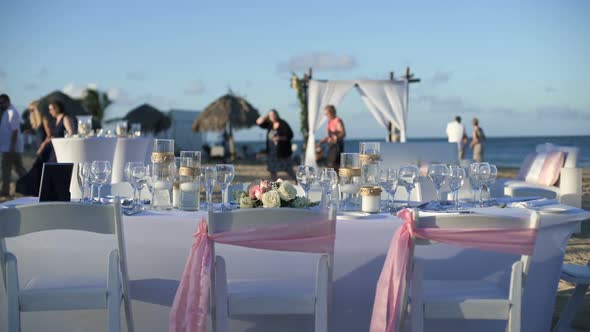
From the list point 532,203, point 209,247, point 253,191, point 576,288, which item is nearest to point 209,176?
point 253,191

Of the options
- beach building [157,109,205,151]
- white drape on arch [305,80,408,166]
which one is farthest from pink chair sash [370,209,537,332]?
beach building [157,109,205,151]

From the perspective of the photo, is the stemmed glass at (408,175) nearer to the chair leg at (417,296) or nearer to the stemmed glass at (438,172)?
the stemmed glass at (438,172)

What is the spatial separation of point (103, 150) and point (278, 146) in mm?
3602

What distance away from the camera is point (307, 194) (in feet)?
10.4

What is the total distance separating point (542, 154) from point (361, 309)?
5.57m

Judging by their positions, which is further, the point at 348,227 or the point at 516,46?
the point at 516,46

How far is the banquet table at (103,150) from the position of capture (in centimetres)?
738

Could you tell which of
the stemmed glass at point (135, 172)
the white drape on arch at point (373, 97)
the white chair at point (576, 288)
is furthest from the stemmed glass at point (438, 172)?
the white drape on arch at point (373, 97)

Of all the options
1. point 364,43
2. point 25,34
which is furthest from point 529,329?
point 25,34

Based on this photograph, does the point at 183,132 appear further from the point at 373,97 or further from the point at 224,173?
the point at 224,173

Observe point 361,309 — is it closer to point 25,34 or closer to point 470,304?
point 470,304

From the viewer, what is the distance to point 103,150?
7727 mm

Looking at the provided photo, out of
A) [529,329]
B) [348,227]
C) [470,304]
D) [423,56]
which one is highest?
[423,56]

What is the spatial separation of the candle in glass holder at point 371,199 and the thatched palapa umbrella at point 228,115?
19052 mm
